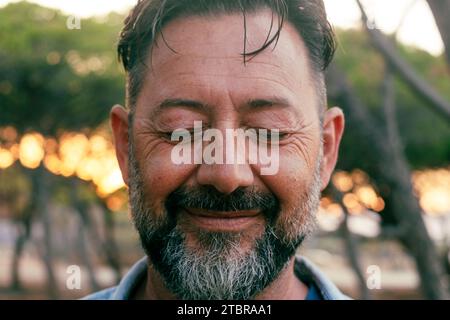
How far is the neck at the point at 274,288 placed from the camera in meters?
1.86

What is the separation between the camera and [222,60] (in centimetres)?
171

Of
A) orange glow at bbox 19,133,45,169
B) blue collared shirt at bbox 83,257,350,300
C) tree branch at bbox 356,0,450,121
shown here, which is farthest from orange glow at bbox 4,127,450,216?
blue collared shirt at bbox 83,257,350,300

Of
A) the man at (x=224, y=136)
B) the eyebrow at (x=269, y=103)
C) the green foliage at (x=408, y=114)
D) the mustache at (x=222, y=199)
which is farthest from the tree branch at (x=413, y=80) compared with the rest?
the green foliage at (x=408, y=114)

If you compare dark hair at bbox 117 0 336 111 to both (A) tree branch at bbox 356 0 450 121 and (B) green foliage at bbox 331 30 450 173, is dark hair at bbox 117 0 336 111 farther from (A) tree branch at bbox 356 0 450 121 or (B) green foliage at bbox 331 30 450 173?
(B) green foliage at bbox 331 30 450 173

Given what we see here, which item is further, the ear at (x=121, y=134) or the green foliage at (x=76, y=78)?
the green foliage at (x=76, y=78)

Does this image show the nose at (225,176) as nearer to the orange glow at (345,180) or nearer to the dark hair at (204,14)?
the dark hair at (204,14)

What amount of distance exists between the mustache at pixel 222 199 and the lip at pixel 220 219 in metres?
0.02

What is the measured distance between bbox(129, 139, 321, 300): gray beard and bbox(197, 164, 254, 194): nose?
129 mm

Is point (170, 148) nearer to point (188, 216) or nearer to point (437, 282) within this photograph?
point (188, 216)

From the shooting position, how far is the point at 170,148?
1.73m

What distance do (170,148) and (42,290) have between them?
19471 millimetres

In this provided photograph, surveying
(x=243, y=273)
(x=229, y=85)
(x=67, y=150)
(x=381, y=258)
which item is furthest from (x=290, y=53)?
(x=381, y=258)

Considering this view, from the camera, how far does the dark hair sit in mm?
1739

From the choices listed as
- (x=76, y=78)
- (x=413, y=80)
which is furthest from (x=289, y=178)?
(x=76, y=78)
